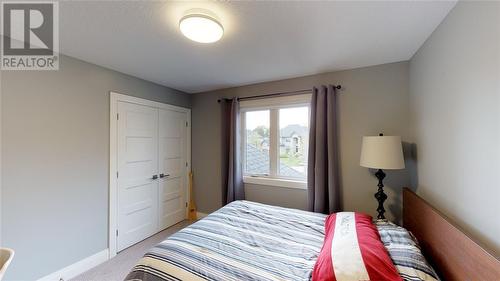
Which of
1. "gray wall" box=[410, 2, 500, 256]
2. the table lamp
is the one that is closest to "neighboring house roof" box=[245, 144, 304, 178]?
the table lamp

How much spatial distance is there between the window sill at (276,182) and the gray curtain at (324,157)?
0.59 feet

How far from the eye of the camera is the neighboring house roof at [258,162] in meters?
3.04

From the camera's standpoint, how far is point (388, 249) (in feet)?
4.37

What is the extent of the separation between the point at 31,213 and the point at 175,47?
2.09 meters

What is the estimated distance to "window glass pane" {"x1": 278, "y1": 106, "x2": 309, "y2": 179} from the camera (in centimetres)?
290

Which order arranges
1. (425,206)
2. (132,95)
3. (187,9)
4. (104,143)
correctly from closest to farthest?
(187,9) < (425,206) < (104,143) < (132,95)

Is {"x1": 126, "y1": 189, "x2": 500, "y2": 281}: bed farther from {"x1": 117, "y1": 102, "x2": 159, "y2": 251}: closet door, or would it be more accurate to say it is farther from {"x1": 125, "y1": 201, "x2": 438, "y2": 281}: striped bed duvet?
{"x1": 117, "y1": 102, "x2": 159, "y2": 251}: closet door

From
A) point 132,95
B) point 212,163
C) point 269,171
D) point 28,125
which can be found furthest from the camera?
point 212,163

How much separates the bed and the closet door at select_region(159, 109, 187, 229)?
167cm

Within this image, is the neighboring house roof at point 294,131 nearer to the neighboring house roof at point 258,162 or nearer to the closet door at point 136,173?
the neighboring house roof at point 258,162

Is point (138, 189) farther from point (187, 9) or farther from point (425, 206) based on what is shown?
point (425, 206)

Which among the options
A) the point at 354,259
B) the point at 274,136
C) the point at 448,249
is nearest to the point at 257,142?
the point at 274,136

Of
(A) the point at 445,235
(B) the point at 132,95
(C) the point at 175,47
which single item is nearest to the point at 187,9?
(C) the point at 175,47

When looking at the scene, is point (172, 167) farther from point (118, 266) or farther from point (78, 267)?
point (78, 267)
